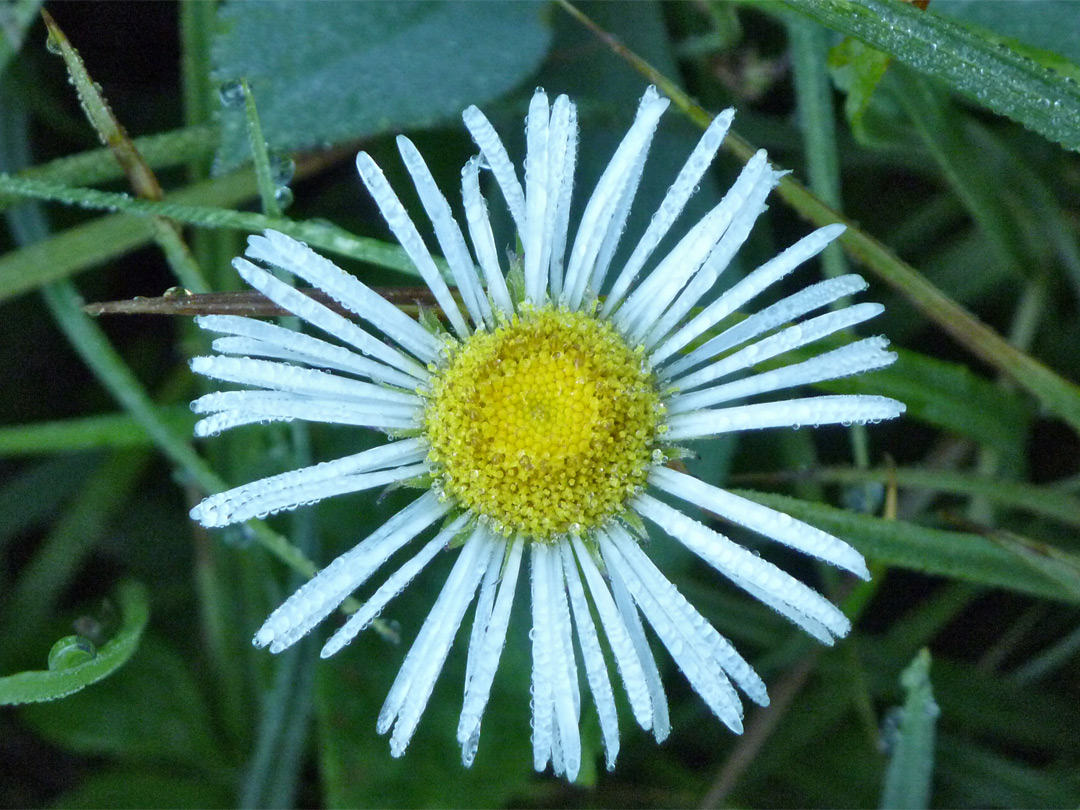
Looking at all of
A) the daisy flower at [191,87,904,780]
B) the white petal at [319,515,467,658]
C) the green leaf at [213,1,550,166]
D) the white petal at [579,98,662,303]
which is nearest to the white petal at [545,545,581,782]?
the daisy flower at [191,87,904,780]

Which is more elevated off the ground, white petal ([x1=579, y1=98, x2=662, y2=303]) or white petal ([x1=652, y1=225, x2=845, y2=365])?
white petal ([x1=579, y1=98, x2=662, y2=303])

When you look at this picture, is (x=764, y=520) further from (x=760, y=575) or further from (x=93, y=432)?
(x=93, y=432)

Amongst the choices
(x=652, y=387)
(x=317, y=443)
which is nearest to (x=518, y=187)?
(x=652, y=387)

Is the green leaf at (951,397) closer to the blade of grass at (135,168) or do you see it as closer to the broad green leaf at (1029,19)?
the broad green leaf at (1029,19)

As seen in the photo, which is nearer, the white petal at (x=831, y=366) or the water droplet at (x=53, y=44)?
the white petal at (x=831, y=366)

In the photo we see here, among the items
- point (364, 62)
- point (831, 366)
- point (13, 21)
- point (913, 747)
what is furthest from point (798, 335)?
point (13, 21)

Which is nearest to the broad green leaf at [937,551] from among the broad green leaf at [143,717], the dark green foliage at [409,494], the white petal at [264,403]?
the dark green foliage at [409,494]

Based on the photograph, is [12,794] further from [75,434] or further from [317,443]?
[317,443]

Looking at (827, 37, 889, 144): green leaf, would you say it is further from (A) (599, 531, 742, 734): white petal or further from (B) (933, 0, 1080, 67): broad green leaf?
(A) (599, 531, 742, 734): white petal
